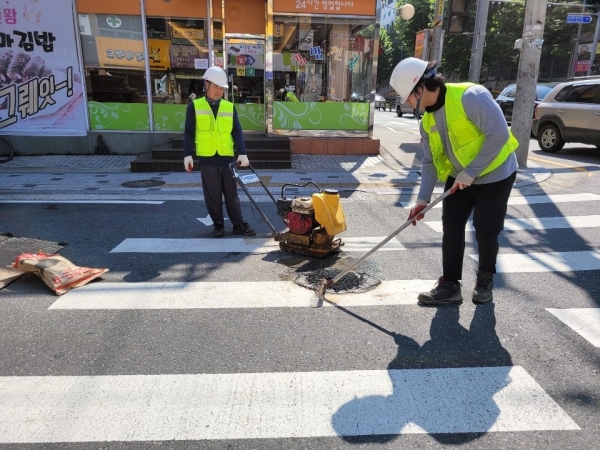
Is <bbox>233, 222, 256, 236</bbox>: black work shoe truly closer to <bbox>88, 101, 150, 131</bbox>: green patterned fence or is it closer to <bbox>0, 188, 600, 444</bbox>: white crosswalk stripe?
<bbox>0, 188, 600, 444</bbox>: white crosswalk stripe

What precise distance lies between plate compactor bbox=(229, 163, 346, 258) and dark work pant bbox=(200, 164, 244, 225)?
903 mm

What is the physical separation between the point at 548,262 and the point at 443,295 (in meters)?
1.68

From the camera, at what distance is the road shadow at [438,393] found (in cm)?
247

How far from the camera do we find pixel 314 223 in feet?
16.5

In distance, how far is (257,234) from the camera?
6020mm

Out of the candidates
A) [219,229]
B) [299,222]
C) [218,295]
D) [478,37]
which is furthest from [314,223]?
[478,37]

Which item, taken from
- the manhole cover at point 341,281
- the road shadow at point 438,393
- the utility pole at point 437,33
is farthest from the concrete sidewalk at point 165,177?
the road shadow at point 438,393

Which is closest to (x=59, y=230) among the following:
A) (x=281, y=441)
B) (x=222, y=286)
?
Result: (x=222, y=286)

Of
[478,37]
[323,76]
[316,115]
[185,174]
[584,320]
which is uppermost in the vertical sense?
[478,37]

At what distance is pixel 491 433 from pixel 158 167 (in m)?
9.17

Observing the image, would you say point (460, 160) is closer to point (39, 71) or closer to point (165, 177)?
point (165, 177)

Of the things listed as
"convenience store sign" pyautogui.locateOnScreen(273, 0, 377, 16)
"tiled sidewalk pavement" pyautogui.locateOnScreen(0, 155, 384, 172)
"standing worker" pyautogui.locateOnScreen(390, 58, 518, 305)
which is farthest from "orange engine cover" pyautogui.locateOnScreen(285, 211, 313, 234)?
"convenience store sign" pyautogui.locateOnScreen(273, 0, 377, 16)

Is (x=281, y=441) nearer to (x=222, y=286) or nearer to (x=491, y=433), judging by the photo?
(x=491, y=433)

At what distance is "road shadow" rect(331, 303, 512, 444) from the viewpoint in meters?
2.47
